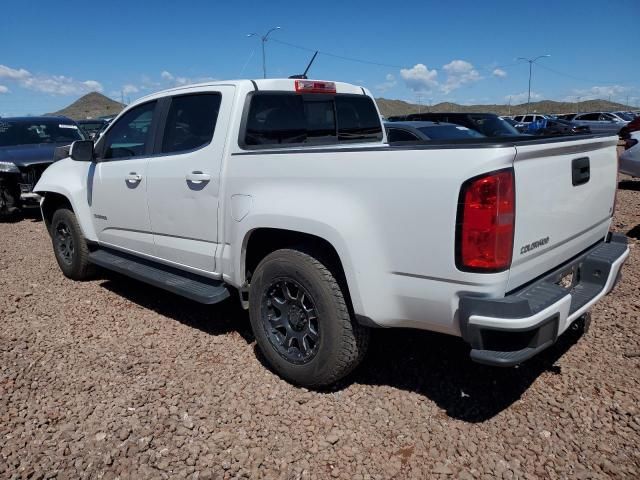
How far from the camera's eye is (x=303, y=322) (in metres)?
3.13

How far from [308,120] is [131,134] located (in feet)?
5.37

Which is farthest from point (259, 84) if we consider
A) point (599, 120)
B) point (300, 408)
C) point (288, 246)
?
point (599, 120)

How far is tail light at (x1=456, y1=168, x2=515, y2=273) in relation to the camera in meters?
2.26

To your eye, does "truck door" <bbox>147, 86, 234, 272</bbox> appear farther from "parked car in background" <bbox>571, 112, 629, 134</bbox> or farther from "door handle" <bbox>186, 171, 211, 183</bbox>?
"parked car in background" <bbox>571, 112, 629, 134</bbox>

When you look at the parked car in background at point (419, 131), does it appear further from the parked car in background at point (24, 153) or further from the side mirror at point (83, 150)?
the parked car in background at point (24, 153)

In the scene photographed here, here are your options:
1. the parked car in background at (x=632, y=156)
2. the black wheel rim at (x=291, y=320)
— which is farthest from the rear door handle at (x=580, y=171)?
the parked car in background at (x=632, y=156)

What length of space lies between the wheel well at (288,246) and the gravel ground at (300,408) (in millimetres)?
748

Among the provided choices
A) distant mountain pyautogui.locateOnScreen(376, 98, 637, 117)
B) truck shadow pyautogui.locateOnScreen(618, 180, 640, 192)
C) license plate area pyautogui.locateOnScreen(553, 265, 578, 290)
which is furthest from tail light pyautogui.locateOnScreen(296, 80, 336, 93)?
distant mountain pyautogui.locateOnScreen(376, 98, 637, 117)

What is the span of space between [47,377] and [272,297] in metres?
1.64

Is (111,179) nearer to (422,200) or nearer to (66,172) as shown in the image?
(66,172)

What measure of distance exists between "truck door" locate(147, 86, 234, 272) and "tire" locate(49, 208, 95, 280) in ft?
4.80

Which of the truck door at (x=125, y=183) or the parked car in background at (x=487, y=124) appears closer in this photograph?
the truck door at (x=125, y=183)

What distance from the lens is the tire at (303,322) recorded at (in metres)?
2.88

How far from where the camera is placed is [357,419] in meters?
2.92
